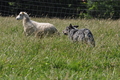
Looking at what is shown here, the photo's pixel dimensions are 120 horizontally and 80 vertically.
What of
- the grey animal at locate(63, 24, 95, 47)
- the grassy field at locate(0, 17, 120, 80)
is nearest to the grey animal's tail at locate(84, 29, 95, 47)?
the grey animal at locate(63, 24, 95, 47)

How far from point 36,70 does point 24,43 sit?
1.76 meters

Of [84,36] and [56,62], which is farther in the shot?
[84,36]

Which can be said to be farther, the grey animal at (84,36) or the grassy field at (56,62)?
the grey animal at (84,36)

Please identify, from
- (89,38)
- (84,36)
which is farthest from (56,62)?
(84,36)

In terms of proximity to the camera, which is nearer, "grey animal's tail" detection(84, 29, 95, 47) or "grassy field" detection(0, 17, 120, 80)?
"grassy field" detection(0, 17, 120, 80)

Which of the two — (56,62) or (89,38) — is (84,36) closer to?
(89,38)

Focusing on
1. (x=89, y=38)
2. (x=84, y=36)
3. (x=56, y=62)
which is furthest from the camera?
(x=84, y=36)

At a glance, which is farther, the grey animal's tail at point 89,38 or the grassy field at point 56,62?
the grey animal's tail at point 89,38

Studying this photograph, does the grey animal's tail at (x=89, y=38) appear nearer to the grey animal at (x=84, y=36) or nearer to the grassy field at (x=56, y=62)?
the grey animal at (x=84, y=36)

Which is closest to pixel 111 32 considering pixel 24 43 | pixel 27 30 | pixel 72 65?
pixel 27 30

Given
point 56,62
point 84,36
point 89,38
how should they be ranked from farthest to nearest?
Result: point 84,36 → point 89,38 → point 56,62

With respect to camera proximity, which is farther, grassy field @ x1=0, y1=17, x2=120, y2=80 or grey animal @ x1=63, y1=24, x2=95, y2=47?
grey animal @ x1=63, y1=24, x2=95, y2=47

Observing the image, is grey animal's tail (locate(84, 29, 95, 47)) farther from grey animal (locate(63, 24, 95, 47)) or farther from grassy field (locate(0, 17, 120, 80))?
grassy field (locate(0, 17, 120, 80))

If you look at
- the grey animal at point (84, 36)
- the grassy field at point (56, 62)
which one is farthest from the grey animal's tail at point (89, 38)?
the grassy field at point (56, 62)
